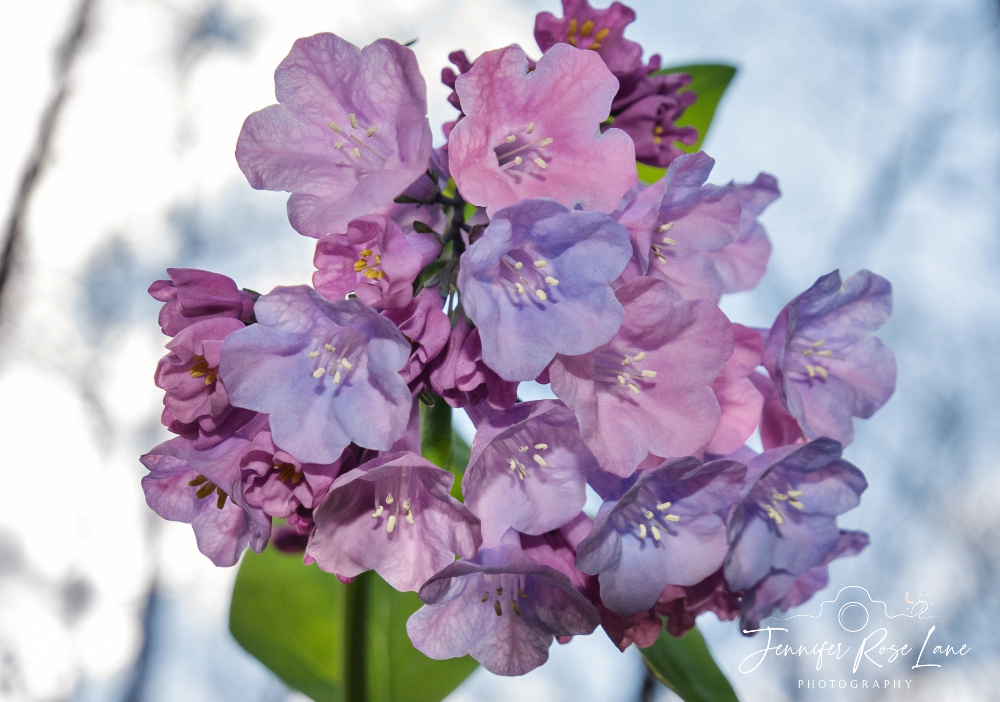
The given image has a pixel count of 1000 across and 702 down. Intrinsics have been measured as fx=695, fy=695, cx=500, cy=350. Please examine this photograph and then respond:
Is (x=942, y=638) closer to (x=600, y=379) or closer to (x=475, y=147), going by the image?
(x=600, y=379)

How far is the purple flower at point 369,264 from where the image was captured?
0.41 m

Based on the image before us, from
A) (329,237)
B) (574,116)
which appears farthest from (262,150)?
(574,116)

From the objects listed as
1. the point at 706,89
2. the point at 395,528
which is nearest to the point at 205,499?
the point at 395,528

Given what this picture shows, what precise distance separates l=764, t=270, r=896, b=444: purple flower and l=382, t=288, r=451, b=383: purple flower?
249mm

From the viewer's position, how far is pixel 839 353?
0.57m

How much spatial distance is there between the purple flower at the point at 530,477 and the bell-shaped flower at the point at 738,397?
0.10m

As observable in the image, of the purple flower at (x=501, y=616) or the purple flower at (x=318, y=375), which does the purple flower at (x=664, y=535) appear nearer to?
the purple flower at (x=501, y=616)

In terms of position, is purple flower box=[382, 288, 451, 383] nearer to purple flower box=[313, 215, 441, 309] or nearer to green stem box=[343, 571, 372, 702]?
purple flower box=[313, 215, 441, 309]

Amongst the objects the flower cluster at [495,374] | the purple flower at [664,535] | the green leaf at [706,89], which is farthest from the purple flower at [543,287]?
the green leaf at [706,89]

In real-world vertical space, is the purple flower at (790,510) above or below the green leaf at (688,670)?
above

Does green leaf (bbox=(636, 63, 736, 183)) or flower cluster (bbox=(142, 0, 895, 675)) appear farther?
green leaf (bbox=(636, 63, 736, 183))

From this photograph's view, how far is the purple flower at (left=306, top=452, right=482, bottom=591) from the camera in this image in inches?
17.2

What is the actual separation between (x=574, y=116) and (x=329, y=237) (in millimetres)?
177

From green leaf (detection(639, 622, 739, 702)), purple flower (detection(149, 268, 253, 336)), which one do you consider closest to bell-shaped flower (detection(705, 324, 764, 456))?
green leaf (detection(639, 622, 739, 702))
